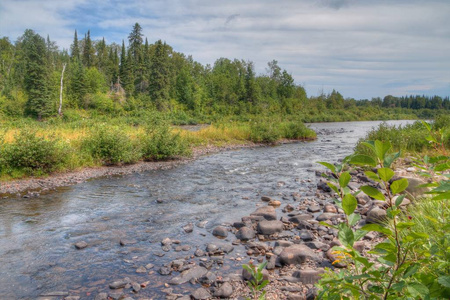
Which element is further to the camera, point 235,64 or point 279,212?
point 235,64

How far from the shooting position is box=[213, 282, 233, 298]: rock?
5066 mm

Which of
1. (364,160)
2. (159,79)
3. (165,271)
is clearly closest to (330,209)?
(165,271)

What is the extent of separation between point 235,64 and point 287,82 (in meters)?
15.7

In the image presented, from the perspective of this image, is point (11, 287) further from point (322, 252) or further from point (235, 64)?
point (235, 64)

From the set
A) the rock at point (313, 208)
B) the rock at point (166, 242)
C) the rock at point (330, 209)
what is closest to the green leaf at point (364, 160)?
the rock at point (166, 242)

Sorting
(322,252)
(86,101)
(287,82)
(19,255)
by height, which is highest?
(287,82)

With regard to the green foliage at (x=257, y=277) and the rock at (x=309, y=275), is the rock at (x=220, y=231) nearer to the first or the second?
the rock at (x=309, y=275)

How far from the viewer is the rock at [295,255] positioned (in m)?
6.09

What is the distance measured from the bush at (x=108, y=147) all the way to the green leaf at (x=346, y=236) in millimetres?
15188

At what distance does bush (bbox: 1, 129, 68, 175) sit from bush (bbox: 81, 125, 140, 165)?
208 centimetres

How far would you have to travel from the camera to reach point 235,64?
9188 cm

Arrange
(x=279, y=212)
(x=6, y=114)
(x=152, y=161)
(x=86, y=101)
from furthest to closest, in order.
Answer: (x=86, y=101), (x=6, y=114), (x=152, y=161), (x=279, y=212)

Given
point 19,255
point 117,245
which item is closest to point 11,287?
point 19,255

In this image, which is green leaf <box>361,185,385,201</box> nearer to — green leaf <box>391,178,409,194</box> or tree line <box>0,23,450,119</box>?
green leaf <box>391,178,409,194</box>
